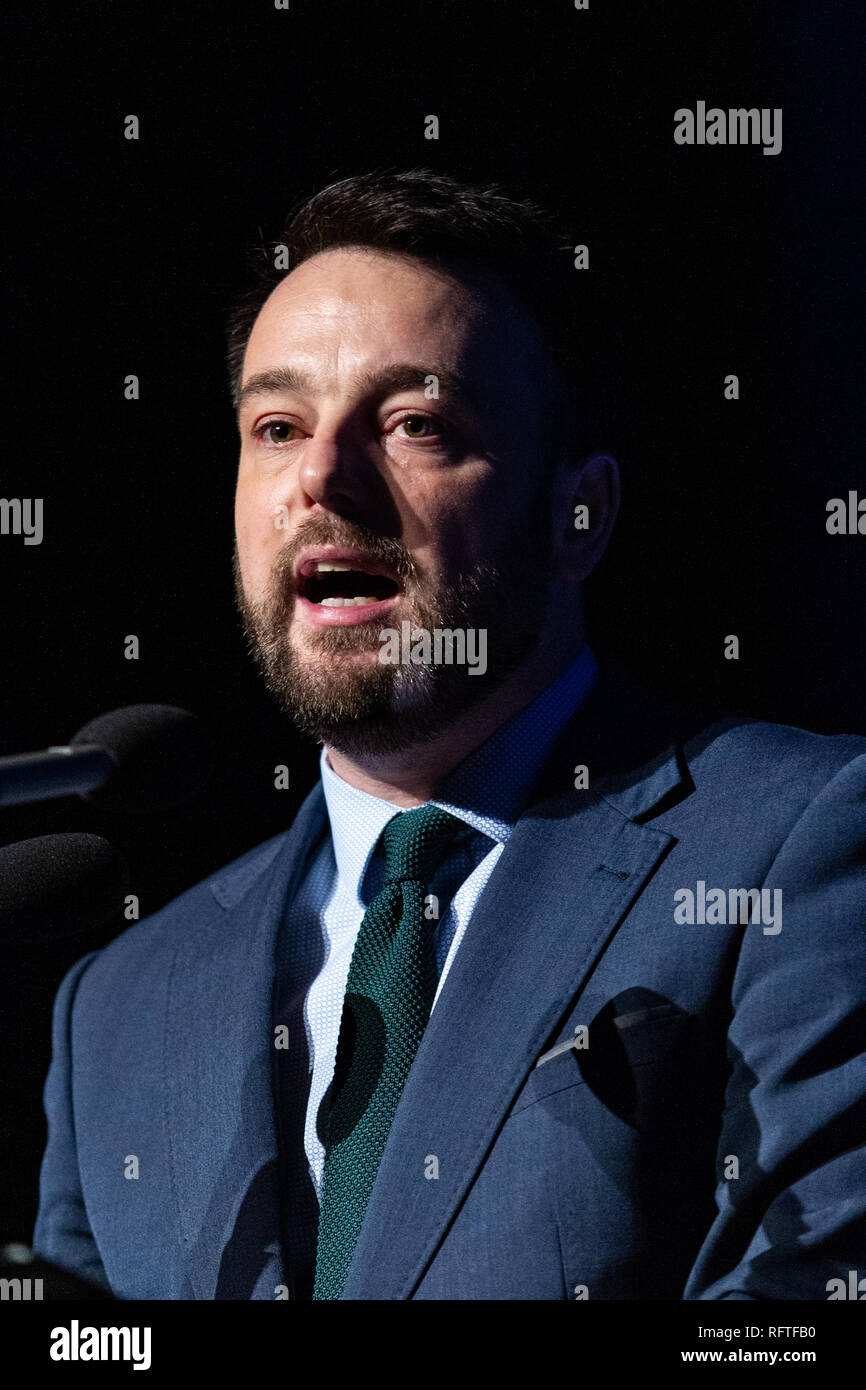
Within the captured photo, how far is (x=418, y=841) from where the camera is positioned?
1.89 meters

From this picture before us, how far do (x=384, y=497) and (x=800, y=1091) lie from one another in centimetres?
93

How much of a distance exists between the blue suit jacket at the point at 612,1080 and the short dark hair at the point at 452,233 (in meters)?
0.62

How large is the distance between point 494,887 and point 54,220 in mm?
1435

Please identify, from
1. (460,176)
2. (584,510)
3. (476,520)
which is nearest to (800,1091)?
(476,520)

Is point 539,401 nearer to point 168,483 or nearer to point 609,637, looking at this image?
point 609,637

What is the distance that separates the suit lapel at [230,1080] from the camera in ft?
5.69

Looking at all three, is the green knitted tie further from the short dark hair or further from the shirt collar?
the short dark hair

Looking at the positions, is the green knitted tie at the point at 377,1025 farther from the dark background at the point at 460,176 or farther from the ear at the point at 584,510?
the dark background at the point at 460,176

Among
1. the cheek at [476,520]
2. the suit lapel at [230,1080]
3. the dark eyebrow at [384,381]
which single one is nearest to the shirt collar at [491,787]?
the suit lapel at [230,1080]

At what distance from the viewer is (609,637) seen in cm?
253

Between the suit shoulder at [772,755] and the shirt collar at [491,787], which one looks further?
the shirt collar at [491,787]
